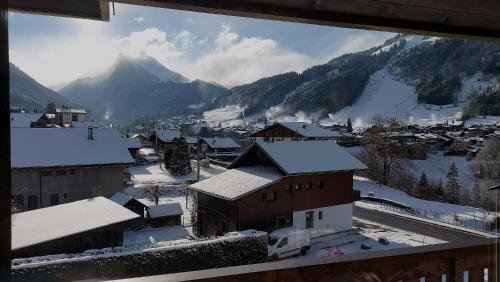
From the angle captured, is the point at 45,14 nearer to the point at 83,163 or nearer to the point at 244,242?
the point at 244,242

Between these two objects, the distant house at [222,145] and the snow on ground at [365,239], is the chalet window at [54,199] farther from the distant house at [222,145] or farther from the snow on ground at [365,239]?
the snow on ground at [365,239]

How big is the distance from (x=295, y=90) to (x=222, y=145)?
498 cm

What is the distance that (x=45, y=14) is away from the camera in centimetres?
68

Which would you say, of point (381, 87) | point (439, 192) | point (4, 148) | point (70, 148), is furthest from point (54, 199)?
point (381, 87)

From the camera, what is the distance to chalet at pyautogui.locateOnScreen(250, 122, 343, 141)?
7.62m

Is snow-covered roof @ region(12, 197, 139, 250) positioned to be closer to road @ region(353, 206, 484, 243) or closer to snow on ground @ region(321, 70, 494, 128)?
road @ region(353, 206, 484, 243)

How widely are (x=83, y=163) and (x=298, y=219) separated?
15.3 feet

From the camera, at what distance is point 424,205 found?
307 inches

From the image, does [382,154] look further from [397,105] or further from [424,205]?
[397,105]

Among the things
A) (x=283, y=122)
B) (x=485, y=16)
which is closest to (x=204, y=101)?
(x=283, y=122)

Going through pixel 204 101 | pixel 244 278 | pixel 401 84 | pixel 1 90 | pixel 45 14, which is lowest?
pixel 244 278

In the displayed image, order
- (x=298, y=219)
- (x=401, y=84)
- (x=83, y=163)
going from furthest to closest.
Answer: (x=401, y=84) < (x=298, y=219) < (x=83, y=163)

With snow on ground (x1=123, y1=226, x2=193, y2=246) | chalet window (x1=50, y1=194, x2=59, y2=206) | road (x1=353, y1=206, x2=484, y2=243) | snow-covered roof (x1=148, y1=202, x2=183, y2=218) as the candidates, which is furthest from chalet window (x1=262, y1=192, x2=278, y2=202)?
chalet window (x1=50, y1=194, x2=59, y2=206)

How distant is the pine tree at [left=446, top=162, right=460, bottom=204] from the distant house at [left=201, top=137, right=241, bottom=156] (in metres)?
5.70
